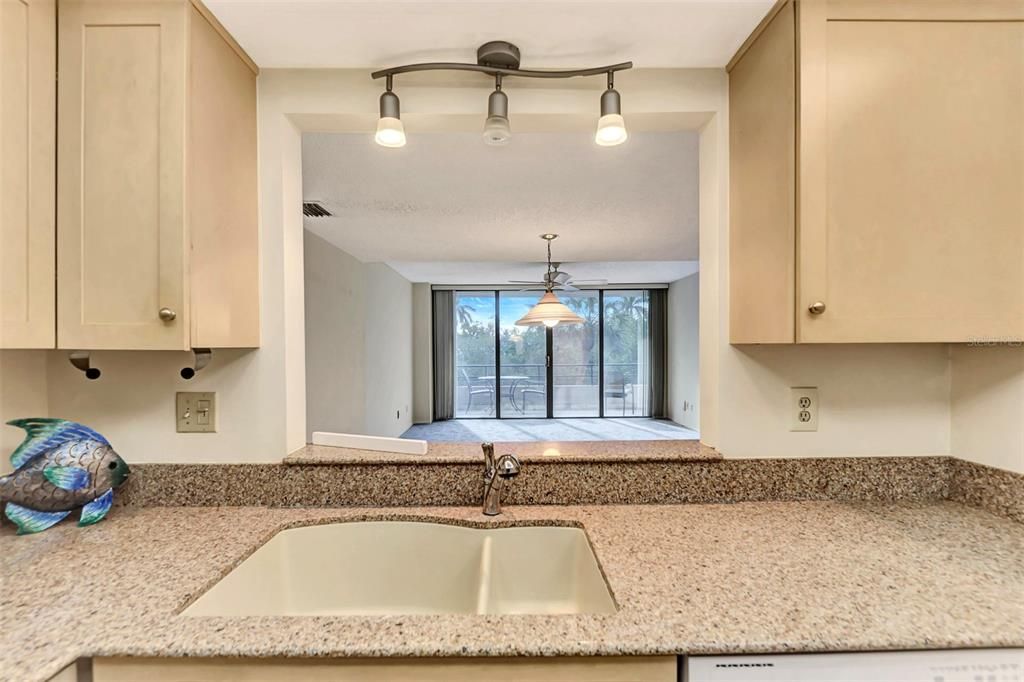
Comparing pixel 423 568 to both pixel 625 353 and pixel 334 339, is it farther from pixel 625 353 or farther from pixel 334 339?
pixel 625 353

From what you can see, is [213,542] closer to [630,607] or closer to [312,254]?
[630,607]

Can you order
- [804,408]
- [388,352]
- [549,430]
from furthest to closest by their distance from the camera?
[549,430]
[388,352]
[804,408]

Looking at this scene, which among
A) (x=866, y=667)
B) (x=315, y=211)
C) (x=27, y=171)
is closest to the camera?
(x=866, y=667)

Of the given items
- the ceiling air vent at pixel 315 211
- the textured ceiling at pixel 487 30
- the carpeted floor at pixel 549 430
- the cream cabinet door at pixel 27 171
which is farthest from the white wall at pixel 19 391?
the carpeted floor at pixel 549 430

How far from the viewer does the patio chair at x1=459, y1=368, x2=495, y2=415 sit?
24.3ft

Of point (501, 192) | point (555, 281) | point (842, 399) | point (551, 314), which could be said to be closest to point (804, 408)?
point (842, 399)

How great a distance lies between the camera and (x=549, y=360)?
24.3ft

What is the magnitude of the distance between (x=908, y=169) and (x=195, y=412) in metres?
1.87

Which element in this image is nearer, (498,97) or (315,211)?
(498,97)

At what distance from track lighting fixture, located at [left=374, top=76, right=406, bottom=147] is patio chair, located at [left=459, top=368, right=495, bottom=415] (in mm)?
6407

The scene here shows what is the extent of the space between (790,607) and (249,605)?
1080 millimetres

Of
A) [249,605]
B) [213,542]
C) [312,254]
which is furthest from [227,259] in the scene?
[312,254]

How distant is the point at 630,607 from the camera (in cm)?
77

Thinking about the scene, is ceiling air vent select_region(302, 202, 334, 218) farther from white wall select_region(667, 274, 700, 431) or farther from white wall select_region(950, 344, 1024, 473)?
white wall select_region(667, 274, 700, 431)
